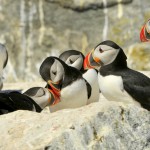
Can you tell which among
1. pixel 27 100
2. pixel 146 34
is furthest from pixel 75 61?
pixel 27 100

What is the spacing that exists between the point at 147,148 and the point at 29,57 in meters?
9.93

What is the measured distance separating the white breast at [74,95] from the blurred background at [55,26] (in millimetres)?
7867

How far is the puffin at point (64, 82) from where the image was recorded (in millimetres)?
6496

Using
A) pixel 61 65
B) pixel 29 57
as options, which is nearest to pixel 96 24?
pixel 29 57

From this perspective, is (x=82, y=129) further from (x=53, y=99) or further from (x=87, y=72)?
(x=87, y=72)

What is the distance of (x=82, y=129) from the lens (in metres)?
4.68

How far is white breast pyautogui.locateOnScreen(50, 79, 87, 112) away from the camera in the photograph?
6492 millimetres

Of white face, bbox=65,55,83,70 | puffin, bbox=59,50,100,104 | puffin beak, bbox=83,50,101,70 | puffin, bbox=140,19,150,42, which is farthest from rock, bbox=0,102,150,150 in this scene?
puffin, bbox=140,19,150,42

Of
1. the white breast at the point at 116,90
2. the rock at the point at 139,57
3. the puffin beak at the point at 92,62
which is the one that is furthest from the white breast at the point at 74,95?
the rock at the point at 139,57

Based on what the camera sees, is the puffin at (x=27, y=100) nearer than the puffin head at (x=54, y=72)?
Yes

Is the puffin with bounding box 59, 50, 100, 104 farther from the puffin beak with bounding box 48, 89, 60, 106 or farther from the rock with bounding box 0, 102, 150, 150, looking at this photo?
the rock with bounding box 0, 102, 150, 150

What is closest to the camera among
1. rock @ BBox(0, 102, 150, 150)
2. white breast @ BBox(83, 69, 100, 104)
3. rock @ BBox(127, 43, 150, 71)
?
rock @ BBox(0, 102, 150, 150)

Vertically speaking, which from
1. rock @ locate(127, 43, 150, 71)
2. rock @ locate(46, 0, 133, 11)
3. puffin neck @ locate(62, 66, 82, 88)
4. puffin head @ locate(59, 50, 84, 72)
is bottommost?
rock @ locate(127, 43, 150, 71)

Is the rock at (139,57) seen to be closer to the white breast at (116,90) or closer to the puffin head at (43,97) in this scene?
the puffin head at (43,97)
